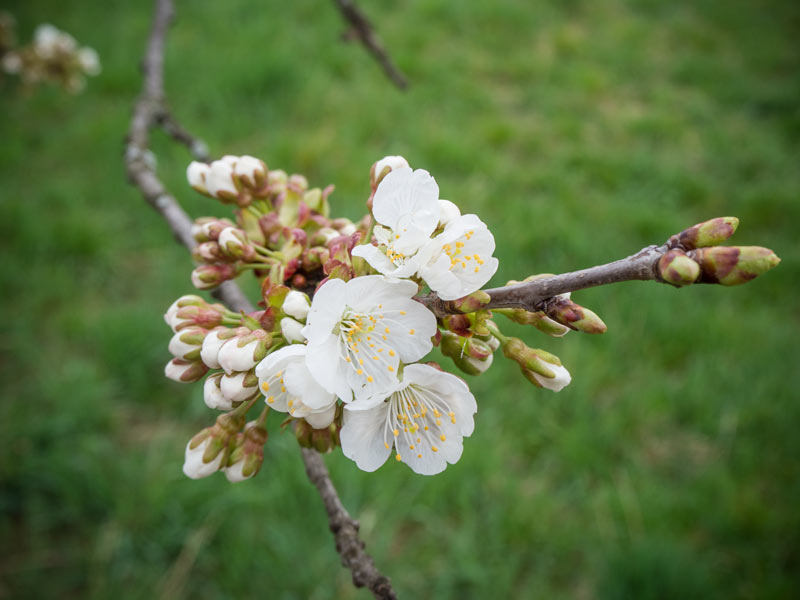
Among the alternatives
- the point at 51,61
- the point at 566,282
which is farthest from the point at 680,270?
the point at 51,61

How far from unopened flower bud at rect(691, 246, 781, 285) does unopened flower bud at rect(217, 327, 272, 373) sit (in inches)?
23.3

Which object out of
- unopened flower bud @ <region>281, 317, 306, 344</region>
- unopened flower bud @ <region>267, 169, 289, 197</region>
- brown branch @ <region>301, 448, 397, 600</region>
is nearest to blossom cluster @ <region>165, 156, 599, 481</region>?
unopened flower bud @ <region>281, 317, 306, 344</region>

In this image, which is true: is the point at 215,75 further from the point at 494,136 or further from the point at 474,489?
the point at 474,489

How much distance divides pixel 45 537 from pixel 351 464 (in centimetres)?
124

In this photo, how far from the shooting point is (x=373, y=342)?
3.03 ft

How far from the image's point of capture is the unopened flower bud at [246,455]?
3.23 ft

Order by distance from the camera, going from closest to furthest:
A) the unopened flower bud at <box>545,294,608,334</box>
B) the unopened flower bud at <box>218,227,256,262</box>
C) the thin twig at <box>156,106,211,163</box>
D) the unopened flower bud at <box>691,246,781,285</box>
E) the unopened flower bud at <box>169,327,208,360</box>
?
the unopened flower bud at <box>691,246,781,285</box> < the unopened flower bud at <box>545,294,608,334</box> < the unopened flower bud at <box>169,327,208,360</box> < the unopened flower bud at <box>218,227,256,262</box> < the thin twig at <box>156,106,211,163</box>

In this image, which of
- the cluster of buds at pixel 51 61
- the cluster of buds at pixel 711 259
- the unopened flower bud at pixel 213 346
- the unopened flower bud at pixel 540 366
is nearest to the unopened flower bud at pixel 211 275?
the unopened flower bud at pixel 213 346

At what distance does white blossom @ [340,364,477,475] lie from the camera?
877 mm

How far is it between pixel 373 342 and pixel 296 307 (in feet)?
0.45

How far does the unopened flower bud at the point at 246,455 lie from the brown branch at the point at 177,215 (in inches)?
4.5

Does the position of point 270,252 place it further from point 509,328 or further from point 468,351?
point 509,328

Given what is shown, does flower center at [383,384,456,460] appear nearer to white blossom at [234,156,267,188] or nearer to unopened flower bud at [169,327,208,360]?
unopened flower bud at [169,327,208,360]

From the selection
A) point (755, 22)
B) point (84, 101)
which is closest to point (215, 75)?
point (84, 101)
